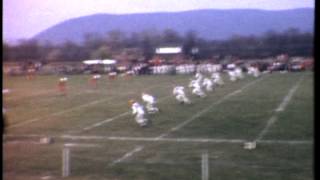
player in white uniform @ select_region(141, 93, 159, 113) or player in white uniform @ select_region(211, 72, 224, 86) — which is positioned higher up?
player in white uniform @ select_region(211, 72, 224, 86)

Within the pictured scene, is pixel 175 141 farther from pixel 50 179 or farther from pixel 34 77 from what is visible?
pixel 34 77

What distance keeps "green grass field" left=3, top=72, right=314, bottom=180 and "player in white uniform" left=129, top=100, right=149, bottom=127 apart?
1.6 inches

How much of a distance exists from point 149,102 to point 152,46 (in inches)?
40.3

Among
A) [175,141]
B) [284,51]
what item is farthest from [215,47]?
[175,141]

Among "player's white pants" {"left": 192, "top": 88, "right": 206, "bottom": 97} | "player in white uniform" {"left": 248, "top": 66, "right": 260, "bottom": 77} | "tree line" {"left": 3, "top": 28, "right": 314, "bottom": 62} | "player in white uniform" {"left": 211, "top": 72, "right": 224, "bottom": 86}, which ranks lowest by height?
"player's white pants" {"left": 192, "top": 88, "right": 206, "bottom": 97}

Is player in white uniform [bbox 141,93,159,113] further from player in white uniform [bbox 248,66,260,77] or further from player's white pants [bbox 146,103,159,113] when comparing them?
player in white uniform [bbox 248,66,260,77]

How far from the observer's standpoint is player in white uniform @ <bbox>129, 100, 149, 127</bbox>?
9.34ft

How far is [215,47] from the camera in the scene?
212 cm

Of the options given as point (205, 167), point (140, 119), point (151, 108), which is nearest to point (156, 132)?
point (140, 119)

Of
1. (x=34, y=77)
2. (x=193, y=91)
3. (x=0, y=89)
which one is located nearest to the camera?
(x=0, y=89)

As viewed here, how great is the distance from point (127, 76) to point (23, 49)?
0.61 metres

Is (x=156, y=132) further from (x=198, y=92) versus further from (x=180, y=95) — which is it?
(x=198, y=92)

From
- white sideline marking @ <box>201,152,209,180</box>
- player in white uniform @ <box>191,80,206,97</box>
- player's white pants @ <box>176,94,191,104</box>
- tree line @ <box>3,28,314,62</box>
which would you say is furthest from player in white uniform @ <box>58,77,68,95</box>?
player's white pants @ <box>176,94,191,104</box>

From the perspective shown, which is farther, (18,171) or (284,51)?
(284,51)
